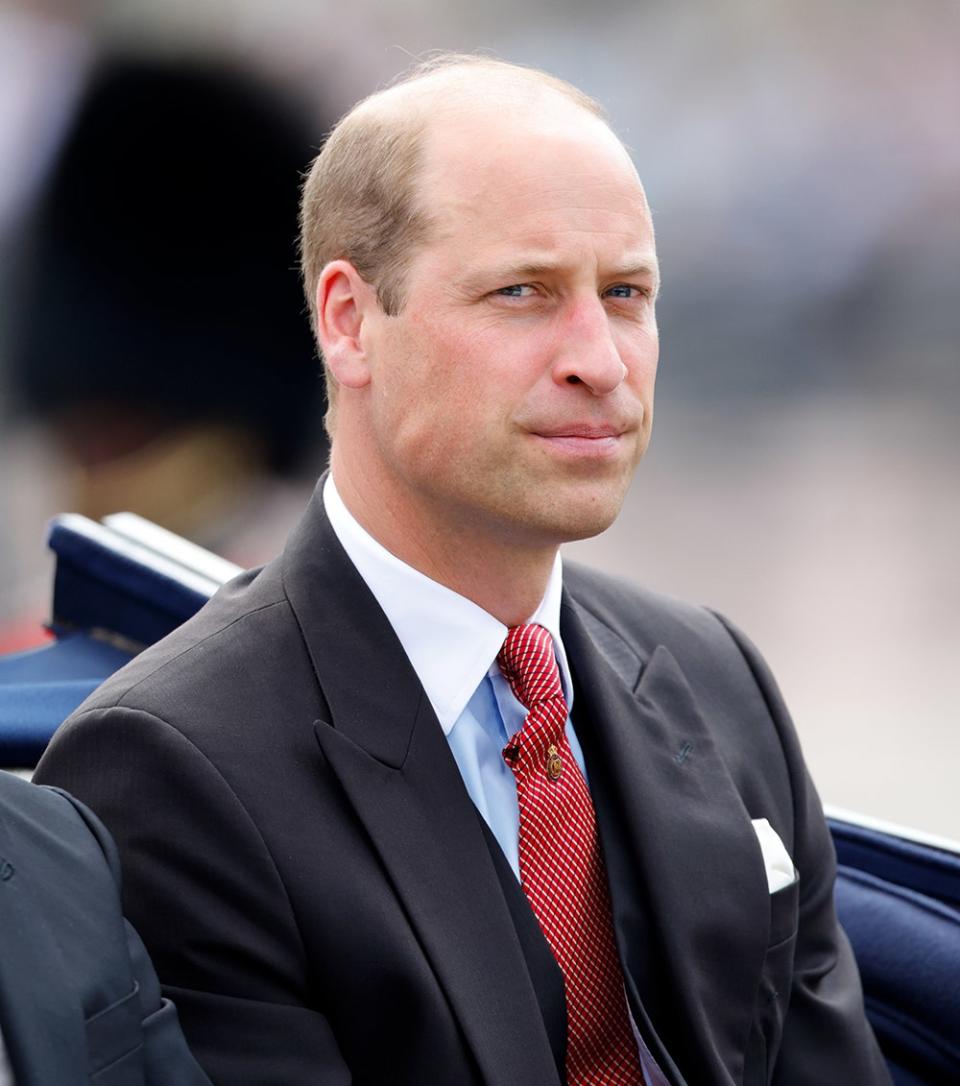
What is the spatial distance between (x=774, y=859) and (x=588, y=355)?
49cm

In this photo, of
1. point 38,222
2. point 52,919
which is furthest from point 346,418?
point 38,222

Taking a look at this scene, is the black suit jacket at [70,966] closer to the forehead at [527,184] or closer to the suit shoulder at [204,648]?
the suit shoulder at [204,648]

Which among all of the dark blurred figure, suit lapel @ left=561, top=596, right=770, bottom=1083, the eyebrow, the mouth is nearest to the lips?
the mouth

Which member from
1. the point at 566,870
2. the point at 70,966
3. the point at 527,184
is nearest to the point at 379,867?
the point at 566,870

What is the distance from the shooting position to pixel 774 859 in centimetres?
130

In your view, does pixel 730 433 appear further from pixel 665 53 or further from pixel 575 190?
pixel 575 190

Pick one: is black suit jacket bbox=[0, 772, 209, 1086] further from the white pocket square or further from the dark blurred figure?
the dark blurred figure

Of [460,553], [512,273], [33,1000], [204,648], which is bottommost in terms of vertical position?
[33,1000]

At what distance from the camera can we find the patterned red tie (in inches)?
45.9

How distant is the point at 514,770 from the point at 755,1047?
332 mm

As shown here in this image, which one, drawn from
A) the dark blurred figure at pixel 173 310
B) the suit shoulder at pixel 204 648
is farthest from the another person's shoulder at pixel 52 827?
the dark blurred figure at pixel 173 310

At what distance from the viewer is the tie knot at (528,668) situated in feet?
4.00

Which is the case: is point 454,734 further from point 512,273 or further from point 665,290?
point 665,290

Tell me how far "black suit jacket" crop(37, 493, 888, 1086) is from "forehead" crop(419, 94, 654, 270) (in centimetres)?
28
